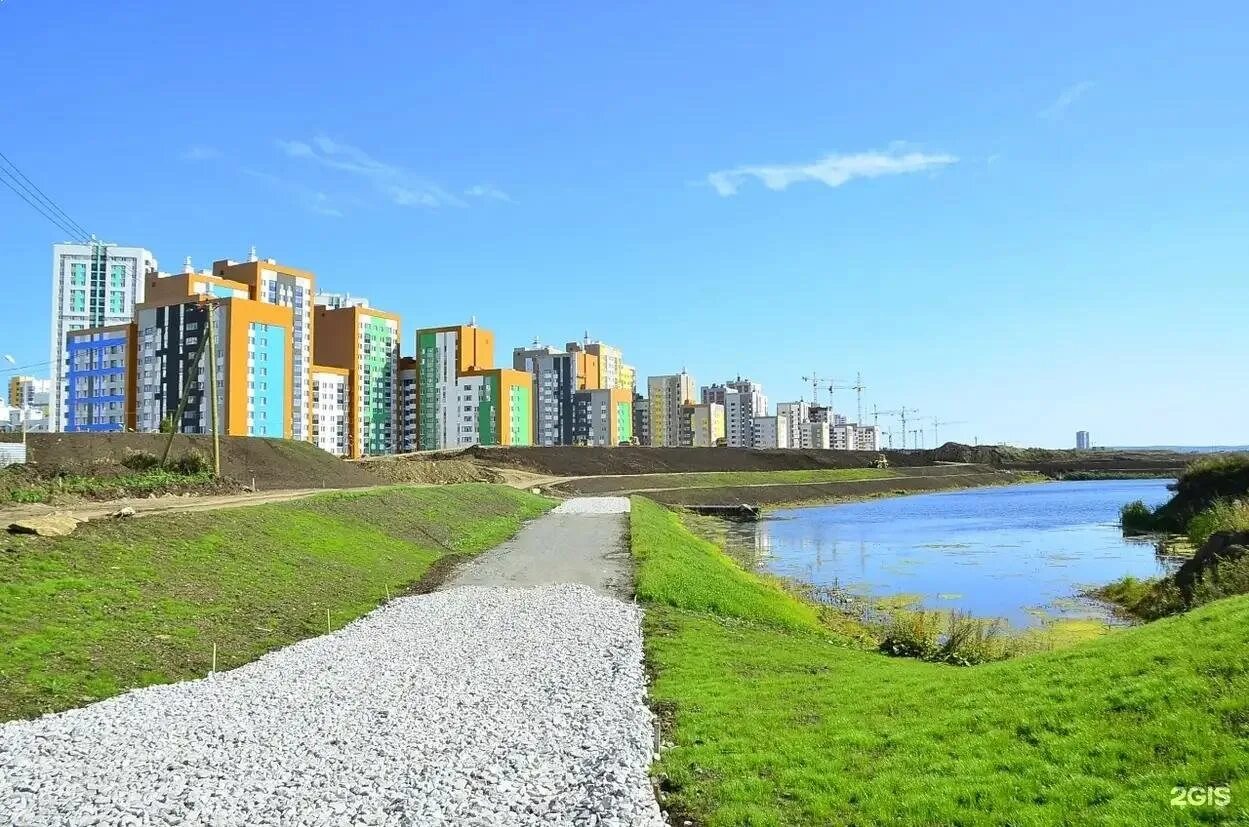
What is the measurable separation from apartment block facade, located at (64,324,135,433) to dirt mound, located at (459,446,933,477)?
34.5 meters

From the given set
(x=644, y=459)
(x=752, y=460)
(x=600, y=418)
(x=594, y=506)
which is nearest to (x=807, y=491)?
(x=644, y=459)

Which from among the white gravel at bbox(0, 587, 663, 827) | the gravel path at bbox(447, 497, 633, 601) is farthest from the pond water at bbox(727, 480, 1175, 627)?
the white gravel at bbox(0, 587, 663, 827)

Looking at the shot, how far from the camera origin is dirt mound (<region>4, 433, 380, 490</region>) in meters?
48.0

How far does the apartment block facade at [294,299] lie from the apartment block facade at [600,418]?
6567 cm

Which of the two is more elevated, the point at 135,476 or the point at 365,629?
the point at 135,476

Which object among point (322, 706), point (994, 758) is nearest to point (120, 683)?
point (322, 706)

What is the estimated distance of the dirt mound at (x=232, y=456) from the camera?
48000 millimetres

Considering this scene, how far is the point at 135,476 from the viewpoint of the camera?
3853 cm

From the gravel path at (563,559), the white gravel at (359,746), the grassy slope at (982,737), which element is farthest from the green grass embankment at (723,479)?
the grassy slope at (982,737)

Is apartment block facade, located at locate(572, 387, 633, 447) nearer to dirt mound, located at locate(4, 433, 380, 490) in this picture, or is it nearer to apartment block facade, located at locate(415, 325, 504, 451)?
apartment block facade, located at locate(415, 325, 504, 451)

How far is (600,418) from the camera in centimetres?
16325

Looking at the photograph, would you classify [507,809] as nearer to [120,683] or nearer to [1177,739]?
[1177,739]

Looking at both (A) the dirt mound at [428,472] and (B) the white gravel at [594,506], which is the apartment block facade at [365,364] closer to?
(A) the dirt mound at [428,472]

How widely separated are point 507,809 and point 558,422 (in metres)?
159
